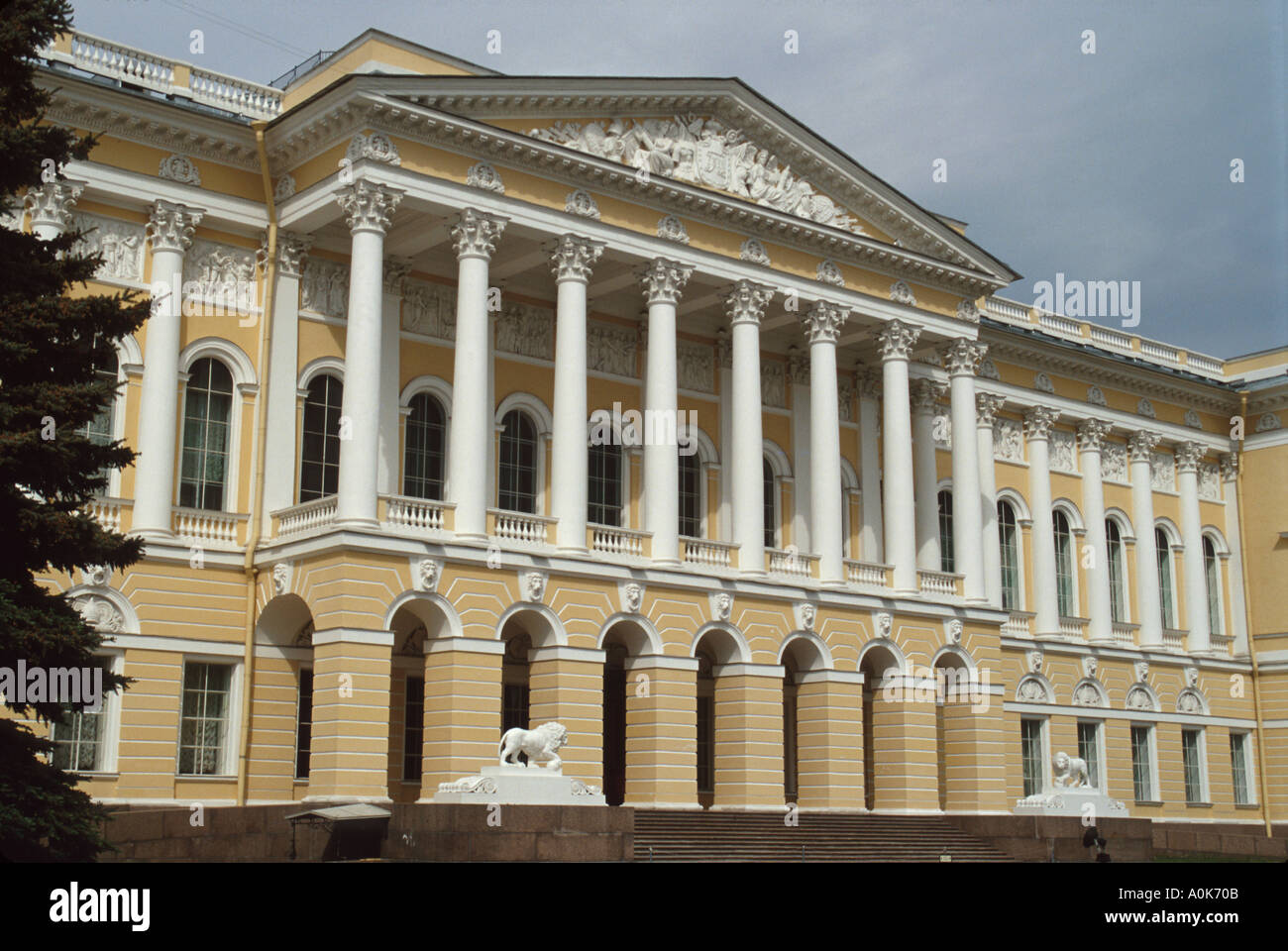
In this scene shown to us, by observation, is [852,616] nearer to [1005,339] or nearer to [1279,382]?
[1005,339]

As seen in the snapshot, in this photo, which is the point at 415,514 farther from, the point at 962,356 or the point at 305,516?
the point at 962,356

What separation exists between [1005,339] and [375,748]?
2132 centimetres

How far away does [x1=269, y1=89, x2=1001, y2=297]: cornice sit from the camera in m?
24.7

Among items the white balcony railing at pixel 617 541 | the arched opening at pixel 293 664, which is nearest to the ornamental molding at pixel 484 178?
the white balcony railing at pixel 617 541

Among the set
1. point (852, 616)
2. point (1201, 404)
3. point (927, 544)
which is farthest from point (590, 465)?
point (1201, 404)

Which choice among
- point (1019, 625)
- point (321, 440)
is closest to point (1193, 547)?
point (1019, 625)

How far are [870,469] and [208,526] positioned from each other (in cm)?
1488

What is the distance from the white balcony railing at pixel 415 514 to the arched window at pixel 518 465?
12.2 ft

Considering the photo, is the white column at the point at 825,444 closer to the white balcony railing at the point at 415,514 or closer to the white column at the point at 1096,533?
the white balcony railing at the point at 415,514

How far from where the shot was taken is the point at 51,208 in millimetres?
23750

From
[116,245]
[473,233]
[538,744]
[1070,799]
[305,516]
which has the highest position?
[473,233]

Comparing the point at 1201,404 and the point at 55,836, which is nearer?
the point at 55,836

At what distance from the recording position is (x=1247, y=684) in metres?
42.6

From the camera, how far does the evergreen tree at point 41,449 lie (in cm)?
1368
